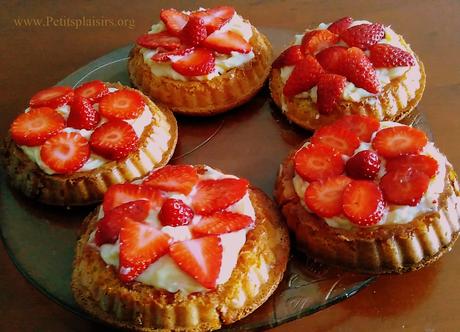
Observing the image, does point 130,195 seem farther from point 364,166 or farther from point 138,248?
point 364,166

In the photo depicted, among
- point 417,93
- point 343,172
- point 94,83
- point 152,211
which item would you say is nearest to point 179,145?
point 94,83

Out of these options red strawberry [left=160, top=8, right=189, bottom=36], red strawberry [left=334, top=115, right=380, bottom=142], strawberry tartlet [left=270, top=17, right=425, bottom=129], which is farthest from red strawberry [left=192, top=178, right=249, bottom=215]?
red strawberry [left=160, top=8, right=189, bottom=36]

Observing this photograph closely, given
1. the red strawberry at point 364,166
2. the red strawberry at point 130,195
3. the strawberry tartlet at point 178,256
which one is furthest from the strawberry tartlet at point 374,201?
the red strawberry at point 130,195

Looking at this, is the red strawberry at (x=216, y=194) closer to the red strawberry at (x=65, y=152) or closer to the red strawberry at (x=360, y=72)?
the red strawberry at (x=65, y=152)

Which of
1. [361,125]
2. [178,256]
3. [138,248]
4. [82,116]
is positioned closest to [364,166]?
[361,125]

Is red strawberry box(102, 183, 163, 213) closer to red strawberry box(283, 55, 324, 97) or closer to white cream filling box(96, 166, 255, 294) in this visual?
white cream filling box(96, 166, 255, 294)

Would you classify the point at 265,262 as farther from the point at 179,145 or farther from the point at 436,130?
the point at 436,130
